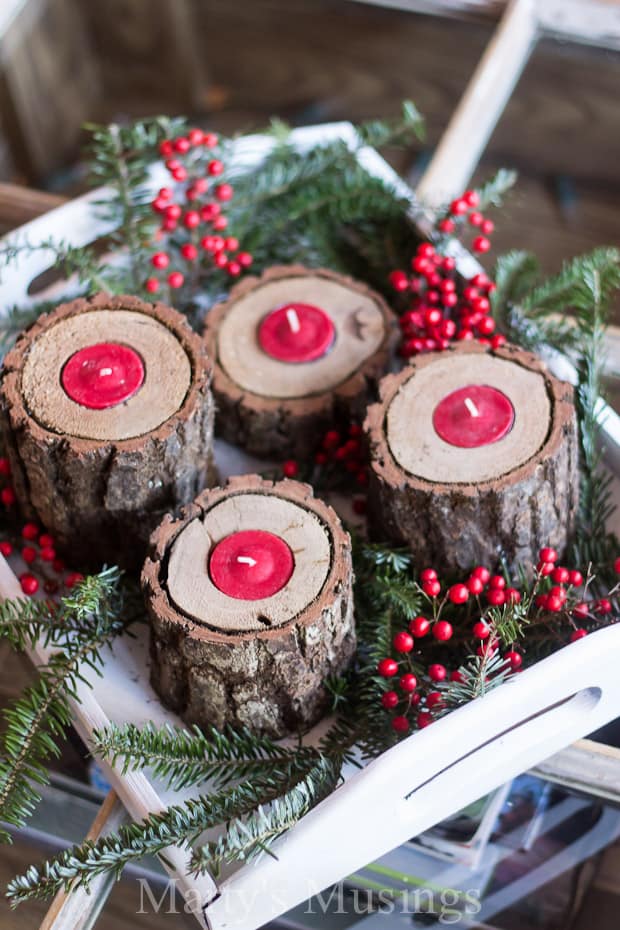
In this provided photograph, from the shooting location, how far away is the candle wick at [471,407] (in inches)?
27.9

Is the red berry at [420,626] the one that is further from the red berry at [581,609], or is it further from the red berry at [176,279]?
the red berry at [176,279]

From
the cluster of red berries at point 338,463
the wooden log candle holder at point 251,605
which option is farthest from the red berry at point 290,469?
the wooden log candle holder at point 251,605

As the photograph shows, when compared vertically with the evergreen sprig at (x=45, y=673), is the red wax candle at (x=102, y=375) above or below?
above

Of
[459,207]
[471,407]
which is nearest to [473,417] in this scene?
[471,407]

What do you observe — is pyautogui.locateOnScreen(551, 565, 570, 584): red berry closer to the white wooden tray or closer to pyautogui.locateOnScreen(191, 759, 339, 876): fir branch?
the white wooden tray

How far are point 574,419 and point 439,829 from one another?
0.27 metres

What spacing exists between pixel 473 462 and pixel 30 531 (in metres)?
0.31

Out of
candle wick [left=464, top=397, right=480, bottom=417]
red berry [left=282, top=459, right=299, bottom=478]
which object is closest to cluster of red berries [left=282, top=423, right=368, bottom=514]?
red berry [left=282, top=459, right=299, bottom=478]

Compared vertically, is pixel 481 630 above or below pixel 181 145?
below

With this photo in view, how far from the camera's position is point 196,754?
64 centimetres

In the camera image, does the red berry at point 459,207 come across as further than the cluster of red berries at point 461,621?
Yes

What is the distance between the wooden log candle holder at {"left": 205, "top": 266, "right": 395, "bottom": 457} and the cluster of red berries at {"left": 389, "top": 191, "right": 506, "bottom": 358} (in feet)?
0.08

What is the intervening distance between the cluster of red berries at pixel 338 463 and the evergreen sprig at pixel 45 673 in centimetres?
17

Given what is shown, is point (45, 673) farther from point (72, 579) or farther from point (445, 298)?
point (445, 298)
